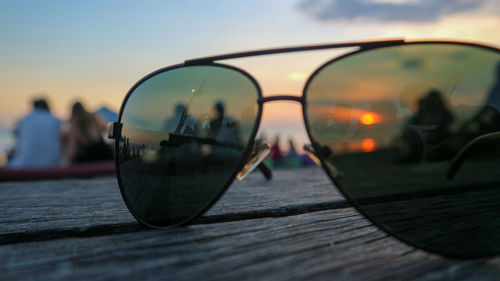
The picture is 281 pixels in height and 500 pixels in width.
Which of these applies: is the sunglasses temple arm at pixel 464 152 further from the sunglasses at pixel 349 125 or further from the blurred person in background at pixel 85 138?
the blurred person in background at pixel 85 138

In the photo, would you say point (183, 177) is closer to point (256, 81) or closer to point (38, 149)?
point (256, 81)

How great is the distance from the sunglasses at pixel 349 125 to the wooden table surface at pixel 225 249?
78 millimetres

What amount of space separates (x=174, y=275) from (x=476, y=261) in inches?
14.2

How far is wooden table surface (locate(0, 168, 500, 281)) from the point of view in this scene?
0.36m

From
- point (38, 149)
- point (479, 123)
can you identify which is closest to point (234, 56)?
point (479, 123)

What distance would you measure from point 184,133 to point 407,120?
1.53ft

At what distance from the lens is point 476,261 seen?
41cm

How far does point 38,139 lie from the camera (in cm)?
381

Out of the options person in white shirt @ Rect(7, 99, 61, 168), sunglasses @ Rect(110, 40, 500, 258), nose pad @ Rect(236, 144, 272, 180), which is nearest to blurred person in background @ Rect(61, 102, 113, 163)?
person in white shirt @ Rect(7, 99, 61, 168)

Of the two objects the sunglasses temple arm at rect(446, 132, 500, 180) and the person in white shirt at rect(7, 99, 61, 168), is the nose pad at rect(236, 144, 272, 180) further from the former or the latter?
the person in white shirt at rect(7, 99, 61, 168)

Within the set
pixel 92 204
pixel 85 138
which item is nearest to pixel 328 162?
pixel 92 204

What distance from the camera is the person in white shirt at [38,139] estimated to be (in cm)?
379

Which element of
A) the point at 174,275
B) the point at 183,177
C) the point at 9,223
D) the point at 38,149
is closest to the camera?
the point at 174,275

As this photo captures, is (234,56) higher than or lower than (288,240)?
higher
